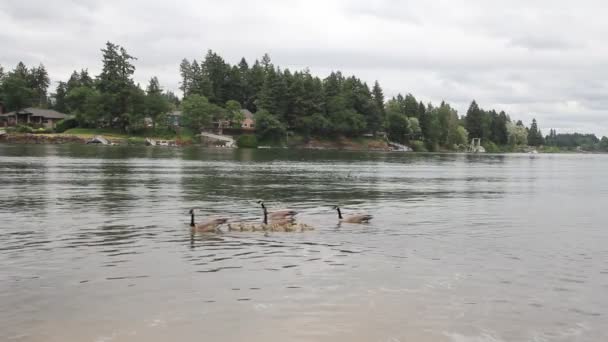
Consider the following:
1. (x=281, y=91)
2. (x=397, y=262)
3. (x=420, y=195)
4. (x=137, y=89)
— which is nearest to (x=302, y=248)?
(x=397, y=262)

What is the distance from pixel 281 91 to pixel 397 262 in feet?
571

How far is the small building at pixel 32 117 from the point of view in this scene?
576ft

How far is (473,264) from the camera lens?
1916 centimetres

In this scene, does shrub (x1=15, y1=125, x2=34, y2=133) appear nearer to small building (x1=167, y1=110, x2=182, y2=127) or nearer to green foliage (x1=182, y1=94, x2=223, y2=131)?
small building (x1=167, y1=110, x2=182, y2=127)

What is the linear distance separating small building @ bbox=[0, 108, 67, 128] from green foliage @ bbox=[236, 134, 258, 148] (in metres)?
59.8

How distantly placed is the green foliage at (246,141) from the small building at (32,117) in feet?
196

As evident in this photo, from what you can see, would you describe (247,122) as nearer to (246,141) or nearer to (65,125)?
(246,141)

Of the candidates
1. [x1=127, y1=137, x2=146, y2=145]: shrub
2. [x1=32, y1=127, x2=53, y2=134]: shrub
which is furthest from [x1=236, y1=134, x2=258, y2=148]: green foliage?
[x1=32, y1=127, x2=53, y2=134]: shrub

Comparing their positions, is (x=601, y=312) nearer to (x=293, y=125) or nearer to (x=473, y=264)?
(x=473, y=264)

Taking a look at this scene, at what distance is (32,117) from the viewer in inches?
7013

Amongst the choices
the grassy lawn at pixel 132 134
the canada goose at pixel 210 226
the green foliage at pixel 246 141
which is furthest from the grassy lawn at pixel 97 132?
the canada goose at pixel 210 226

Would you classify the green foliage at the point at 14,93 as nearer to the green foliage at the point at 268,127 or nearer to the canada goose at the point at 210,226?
the green foliage at the point at 268,127

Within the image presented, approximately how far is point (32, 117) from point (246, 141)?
70785 millimetres

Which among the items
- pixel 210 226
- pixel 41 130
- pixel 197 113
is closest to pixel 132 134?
pixel 197 113
